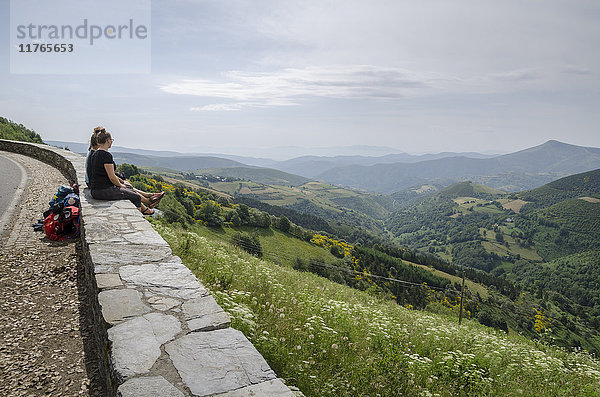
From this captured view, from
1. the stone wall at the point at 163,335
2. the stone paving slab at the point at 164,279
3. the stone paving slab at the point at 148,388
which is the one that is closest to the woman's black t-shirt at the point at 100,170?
the stone wall at the point at 163,335

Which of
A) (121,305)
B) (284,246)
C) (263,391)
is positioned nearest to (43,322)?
(121,305)

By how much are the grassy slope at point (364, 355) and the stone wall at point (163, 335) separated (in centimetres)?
66

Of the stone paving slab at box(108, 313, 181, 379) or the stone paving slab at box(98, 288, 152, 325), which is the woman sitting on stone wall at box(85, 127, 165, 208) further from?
the stone paving slab at box(108, 313, 181, 379)

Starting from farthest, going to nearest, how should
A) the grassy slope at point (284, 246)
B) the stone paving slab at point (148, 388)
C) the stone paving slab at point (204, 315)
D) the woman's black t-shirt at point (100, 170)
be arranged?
the grassy slope at point (284, 246), the woman's black t-shirt at point (100, 170), the stone paving slab at point (204, 315), the stone paving slab at point (148, 388)

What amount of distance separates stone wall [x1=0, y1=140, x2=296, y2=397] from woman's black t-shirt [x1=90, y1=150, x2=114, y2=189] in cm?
304

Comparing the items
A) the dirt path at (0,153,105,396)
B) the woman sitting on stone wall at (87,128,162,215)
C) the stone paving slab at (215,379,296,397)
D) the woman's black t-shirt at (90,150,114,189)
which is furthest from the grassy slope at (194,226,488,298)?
the stone paving slab at (215,379,296,397)

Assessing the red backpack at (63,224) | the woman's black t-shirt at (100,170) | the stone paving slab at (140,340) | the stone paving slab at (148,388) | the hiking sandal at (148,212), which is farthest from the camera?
the hiking sandal at (148,212)

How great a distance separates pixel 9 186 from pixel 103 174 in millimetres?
5912

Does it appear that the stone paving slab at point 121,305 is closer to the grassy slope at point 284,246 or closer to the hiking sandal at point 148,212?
the hiking sandal at point 148,212

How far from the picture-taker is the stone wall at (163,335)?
238 cm

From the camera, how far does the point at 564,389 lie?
4352mm

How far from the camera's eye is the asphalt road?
789cm

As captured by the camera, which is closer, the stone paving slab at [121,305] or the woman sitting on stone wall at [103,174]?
the stone paving slab at [121,305]

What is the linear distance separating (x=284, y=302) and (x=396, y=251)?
3696 inches
